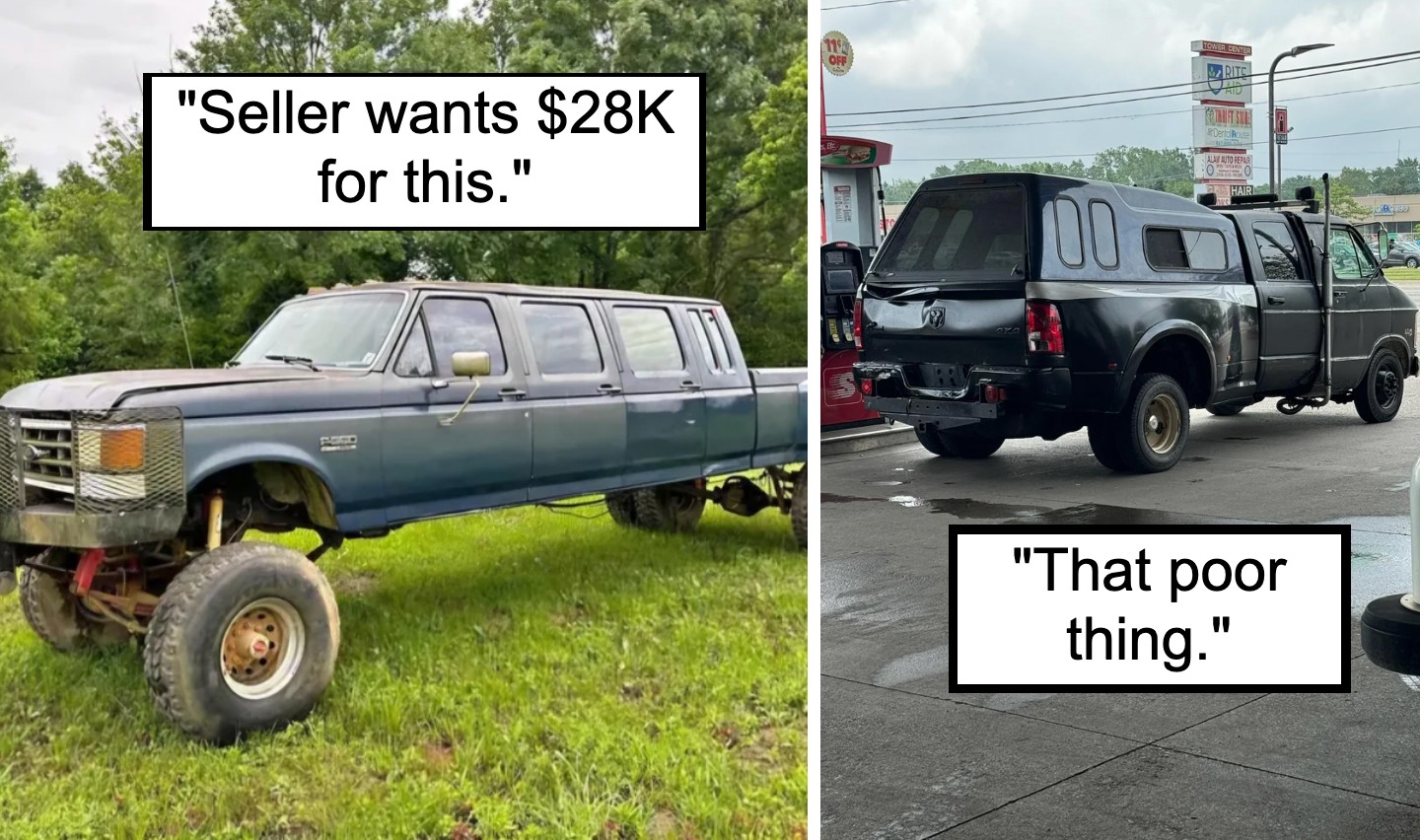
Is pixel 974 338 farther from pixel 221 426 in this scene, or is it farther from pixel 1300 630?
pixel 221 426

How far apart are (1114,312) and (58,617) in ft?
10.8

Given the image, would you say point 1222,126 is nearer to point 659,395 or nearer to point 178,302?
point 659,395

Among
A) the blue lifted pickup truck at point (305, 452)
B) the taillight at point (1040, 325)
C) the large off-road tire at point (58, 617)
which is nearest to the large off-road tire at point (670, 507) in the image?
the blue lifted pickup truck at point (305, 452)

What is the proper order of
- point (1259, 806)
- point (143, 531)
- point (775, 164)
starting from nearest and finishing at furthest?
1. point (1259, 806)
2. point (143, 531)
3. point (775, 164)

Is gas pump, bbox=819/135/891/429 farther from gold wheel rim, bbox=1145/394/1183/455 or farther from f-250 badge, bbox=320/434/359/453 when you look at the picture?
f-250 badge, bbox=320/434/359/453

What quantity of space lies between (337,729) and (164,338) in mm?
1337

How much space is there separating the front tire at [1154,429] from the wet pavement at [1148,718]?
0.04 metres

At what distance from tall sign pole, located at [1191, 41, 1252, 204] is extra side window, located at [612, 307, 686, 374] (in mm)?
2553

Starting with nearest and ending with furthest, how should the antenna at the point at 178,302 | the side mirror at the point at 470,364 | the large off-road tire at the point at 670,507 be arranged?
the antenna at the point at 178,302 < the side mirror at the point at 470,364 < the large off-road tire at the point at 670,507

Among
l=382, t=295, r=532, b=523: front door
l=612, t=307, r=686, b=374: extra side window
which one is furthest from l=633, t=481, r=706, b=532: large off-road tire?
l=382, t=295, r=532, b=523: front door

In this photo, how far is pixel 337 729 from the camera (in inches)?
136

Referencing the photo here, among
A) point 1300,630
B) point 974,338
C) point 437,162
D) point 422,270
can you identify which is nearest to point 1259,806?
point 1300,630

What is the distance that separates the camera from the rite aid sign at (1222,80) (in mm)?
2547

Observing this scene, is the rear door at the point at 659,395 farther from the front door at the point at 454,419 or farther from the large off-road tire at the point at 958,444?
the large off-road tire at the point at 958,444
